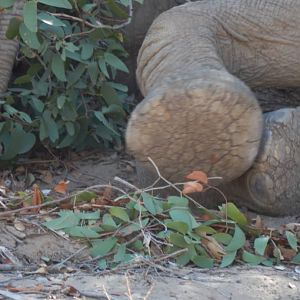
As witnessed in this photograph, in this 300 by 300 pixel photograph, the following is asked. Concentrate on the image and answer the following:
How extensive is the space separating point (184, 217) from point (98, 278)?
14.5 inches

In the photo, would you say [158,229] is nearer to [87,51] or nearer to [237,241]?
[237,241]

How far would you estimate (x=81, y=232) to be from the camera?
248 centimetres

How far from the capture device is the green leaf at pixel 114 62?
3275 mm

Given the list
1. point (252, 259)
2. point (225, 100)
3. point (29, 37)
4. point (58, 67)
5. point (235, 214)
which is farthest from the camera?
point (58, 67)

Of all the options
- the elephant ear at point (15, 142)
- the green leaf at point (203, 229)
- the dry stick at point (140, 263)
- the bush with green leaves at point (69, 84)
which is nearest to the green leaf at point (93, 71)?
the bush with green leaves at point (69, 84)

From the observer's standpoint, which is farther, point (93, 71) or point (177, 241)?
point (93, 71)

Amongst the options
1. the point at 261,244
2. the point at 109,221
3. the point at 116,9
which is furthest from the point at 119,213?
the point at 116,9

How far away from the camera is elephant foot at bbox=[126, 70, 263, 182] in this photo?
2354 mm

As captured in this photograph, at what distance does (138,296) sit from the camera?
2.09 m

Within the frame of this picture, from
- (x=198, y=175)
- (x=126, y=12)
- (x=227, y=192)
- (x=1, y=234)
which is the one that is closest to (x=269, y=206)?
(x=227, y=192)

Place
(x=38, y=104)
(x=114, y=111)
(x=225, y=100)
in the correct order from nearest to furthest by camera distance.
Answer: (x=225, y=100), (x=38, y=104), (x=114, y=111)

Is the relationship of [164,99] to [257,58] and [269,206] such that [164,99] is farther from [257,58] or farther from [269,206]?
[257,58]

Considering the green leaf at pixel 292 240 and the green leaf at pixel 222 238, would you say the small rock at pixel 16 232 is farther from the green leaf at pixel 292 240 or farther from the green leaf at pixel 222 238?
the green leaf at pixel 292 240

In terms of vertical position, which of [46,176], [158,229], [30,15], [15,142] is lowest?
[46,176]
